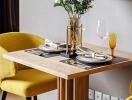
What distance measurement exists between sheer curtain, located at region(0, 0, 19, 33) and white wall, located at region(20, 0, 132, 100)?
35.3 inches

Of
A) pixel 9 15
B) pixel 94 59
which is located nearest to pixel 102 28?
pixel 94 59

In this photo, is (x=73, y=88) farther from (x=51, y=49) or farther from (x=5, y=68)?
(x=5, y=68)

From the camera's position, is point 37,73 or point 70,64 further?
point 37,73

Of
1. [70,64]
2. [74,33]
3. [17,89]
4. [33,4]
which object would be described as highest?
[33,4]

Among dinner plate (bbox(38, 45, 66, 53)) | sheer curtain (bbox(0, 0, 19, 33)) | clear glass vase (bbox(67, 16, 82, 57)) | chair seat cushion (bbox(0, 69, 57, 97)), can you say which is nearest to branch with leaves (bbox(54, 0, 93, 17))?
clear glass vase (bbox(67, 16, 82, 57))

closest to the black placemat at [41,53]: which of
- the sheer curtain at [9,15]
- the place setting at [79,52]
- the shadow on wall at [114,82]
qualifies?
→ the place setting at [79,52]

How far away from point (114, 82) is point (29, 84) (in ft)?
2.38

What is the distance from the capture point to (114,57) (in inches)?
91.6

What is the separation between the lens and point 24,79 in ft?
8.54

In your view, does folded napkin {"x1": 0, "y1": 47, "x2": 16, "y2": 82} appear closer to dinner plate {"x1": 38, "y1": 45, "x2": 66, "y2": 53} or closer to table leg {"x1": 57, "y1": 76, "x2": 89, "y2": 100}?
dinner plate {"x1": 38, "y1": 45, "x2": 66, "y2": 53}

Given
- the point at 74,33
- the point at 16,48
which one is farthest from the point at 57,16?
the point at 74,33

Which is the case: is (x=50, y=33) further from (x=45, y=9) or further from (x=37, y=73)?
(x=37, y=73)

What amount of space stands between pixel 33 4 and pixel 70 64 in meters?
1.32

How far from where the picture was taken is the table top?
1971 mm
